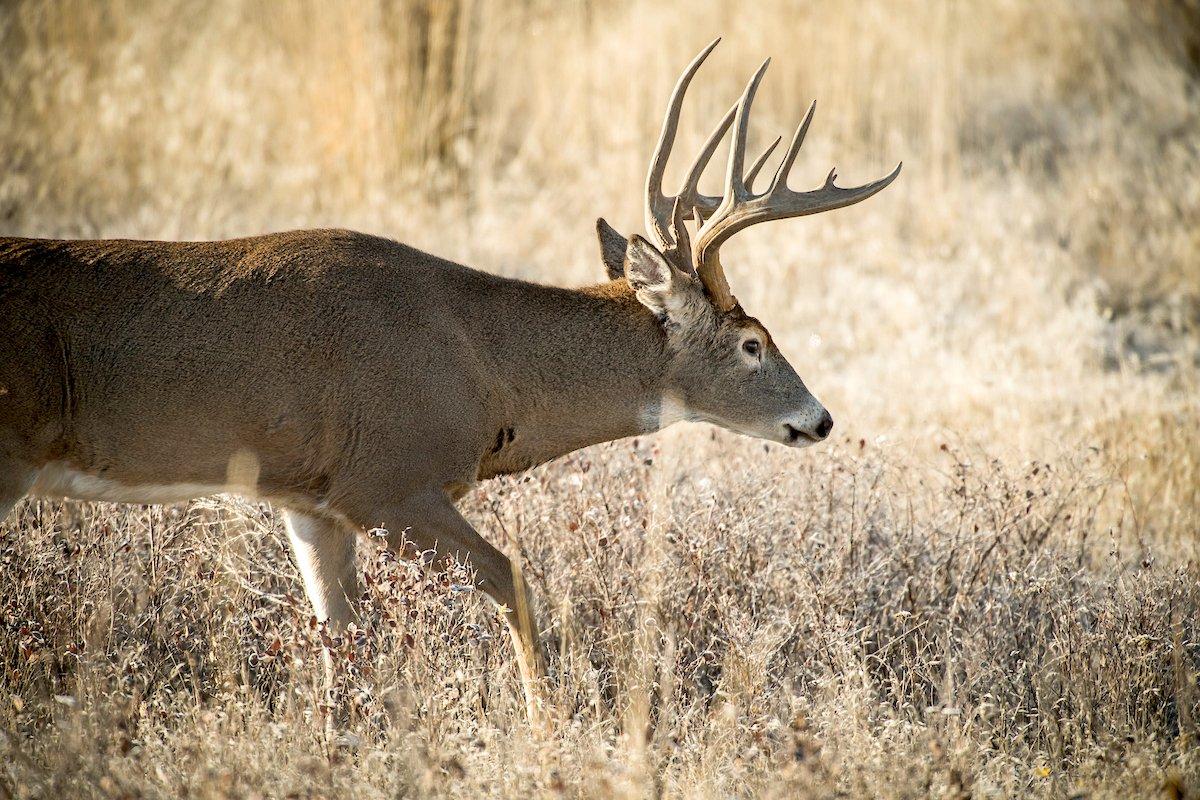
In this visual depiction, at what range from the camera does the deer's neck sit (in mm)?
5309

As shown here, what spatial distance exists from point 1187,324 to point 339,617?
6.88m

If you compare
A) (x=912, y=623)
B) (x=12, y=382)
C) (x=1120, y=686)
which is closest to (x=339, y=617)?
(x=12, y=382)

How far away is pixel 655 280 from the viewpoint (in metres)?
5.42

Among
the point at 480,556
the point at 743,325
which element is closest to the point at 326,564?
the point at 480,556

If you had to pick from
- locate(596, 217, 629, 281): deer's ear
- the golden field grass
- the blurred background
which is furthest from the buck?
the blurred background

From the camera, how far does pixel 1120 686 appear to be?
5.07m

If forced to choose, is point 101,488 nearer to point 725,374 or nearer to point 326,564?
point 326,564

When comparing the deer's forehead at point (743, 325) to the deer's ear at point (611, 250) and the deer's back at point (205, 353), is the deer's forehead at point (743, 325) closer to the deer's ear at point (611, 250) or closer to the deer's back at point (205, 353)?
the deer's ear at point (611, 250)

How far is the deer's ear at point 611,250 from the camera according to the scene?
233 inches

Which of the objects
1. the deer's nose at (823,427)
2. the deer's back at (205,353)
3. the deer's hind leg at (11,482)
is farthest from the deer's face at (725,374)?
the deer's hind leg at (11,482)

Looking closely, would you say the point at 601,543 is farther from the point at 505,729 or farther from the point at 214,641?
the point at 214,641

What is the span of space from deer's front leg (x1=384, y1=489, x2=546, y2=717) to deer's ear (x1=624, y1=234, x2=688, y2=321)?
3.76 feet

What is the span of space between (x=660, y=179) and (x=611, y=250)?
463mm

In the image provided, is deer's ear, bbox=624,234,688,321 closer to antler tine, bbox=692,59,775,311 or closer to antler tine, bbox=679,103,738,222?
antler tine, bbox=692,59,775,311
